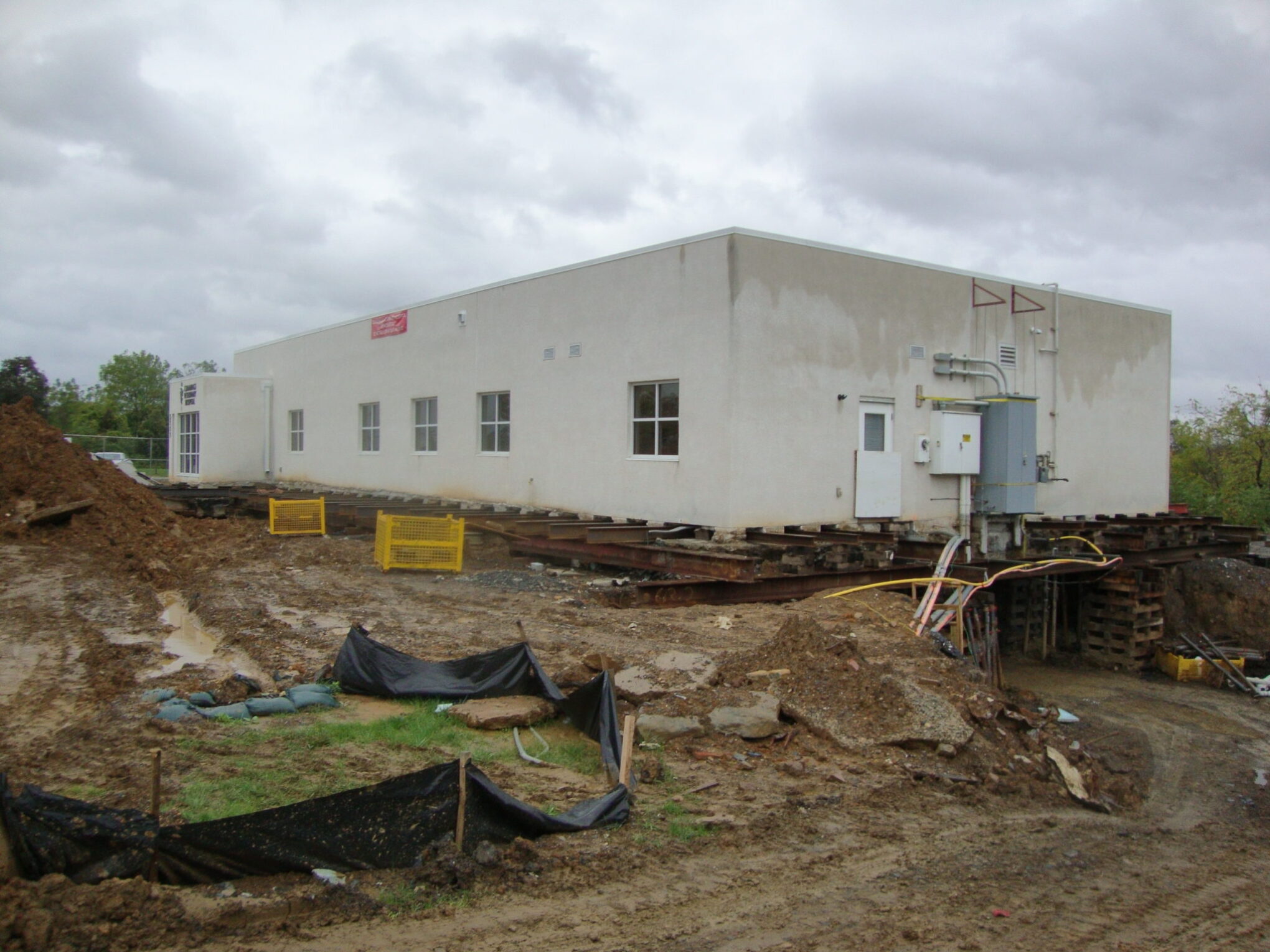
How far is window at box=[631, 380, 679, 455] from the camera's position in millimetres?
14602

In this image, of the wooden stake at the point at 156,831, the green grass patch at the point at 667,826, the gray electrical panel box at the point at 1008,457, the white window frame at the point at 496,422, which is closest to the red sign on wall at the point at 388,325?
the white window frame at the point at 496,422

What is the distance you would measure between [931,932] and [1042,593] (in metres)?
15.3

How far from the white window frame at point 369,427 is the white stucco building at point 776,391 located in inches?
55.0

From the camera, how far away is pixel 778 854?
5.12m

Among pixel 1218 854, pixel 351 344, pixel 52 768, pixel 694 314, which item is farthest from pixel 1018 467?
pixel 351 344

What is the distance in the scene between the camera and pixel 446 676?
7.57m

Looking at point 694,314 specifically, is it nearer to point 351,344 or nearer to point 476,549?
point 476,549

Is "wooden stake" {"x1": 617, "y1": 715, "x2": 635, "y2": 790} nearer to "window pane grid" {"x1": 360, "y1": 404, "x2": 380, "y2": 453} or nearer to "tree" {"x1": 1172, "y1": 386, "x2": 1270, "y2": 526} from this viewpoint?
"window pane grid" {"x1": 360, "y1": 404, "x2": 380, "y2": 453}

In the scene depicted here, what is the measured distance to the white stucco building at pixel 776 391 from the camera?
14.0 metres

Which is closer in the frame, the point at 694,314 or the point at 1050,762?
the point at 1050,762

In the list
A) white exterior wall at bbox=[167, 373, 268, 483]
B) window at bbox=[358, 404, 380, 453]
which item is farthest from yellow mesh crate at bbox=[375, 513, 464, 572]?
white exterior wall at bbox=[167, 373, 268, 483]

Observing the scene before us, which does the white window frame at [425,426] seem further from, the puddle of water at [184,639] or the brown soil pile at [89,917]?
the brown soil pile at [89,917]

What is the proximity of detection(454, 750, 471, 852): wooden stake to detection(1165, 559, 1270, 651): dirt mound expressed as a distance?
58.9 feet

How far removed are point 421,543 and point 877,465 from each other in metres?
7.48
